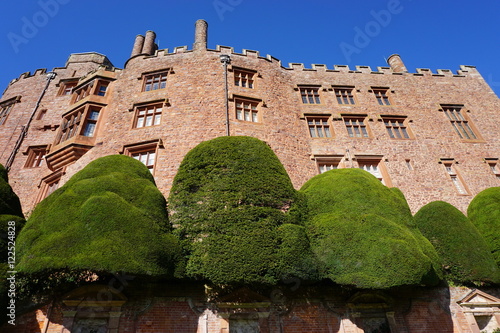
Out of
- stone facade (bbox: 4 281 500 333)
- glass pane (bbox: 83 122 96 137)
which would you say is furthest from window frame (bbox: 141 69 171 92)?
stone facade (bbox: 4 281 500 333)

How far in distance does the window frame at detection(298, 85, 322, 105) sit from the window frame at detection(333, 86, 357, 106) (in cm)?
118

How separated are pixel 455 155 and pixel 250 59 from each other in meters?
13.4

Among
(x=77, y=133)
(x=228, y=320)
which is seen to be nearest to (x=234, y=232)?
(x=228, y=320)

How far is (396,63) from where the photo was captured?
2219 centimetres

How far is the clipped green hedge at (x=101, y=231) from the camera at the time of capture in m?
6.75

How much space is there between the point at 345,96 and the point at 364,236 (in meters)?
12.2

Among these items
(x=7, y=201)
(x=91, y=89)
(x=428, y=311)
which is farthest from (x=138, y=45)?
(x=428, y=311)

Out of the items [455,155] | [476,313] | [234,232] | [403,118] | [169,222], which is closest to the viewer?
[234,232]

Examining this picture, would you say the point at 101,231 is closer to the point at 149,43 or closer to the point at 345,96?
the point at 345,96

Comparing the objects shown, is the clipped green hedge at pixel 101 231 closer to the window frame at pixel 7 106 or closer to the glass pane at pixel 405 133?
the glass pane at pixel 405 133

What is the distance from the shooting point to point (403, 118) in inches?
702

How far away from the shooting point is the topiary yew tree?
8.03m

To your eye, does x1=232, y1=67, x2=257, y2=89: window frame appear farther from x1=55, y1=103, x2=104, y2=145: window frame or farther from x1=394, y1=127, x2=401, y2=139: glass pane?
x1=394, y1=127, x2=401, y2=139: glass pane

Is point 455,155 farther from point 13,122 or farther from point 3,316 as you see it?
point 13,122
